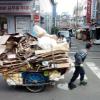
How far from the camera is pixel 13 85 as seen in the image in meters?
10.8

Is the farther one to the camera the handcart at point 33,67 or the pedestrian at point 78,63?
the pedestrian at point 78,63

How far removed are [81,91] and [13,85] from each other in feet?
6.76

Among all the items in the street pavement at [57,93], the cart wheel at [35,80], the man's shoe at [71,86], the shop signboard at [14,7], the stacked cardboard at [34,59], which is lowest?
the street pavement at [57,93]

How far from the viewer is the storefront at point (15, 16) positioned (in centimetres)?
3016

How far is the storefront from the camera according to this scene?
30.2m

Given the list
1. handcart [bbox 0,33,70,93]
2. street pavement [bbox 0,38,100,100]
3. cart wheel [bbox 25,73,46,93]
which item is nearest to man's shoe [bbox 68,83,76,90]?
street pavement [bbox 0,38,100,100]

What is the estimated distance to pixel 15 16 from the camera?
30609 mm

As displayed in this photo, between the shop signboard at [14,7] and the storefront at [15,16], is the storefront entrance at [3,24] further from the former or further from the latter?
the shop signboard at [14,7]

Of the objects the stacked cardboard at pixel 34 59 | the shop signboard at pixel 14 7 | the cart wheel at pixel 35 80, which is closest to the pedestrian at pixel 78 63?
the stacked cardboard at pixel 34 59

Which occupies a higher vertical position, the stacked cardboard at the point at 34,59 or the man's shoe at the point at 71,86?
the stacked cardboard at the point at 34,59

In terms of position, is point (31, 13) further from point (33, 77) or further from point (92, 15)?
point (92, 15)

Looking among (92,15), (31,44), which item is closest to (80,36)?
(92,15)

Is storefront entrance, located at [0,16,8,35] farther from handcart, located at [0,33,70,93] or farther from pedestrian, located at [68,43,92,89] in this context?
handcart, located at [0,33,70,93]

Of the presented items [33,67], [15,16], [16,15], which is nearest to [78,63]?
[33,67]
